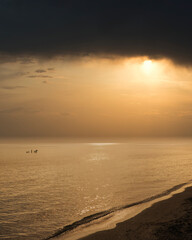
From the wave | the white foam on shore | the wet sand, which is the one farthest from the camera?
the wave

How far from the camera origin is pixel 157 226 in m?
16.6

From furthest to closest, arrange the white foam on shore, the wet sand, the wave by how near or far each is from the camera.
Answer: the wave
the white foam on shore
the wet sand

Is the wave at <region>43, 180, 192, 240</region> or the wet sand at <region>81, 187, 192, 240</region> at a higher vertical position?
the wet sand at <region>81, 187, 192, 240</region>

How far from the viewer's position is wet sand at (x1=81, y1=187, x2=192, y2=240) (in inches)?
587

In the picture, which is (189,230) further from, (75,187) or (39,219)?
(75,187)

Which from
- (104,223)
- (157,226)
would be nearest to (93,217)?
(104,223)

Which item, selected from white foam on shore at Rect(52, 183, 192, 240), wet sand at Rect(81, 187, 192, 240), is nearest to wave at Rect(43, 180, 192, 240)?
white foam on shore at Rect(52, 183, 192, 240)

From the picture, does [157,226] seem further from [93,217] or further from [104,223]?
[93,217]

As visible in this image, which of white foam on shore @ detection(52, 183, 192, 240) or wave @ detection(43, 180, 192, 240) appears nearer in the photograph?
white foam on shore @ detection(52, 183, 192, 240)

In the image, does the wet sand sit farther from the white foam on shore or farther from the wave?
the wave

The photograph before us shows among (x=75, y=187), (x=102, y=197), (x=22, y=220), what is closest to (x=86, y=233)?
(x=22, y=220)

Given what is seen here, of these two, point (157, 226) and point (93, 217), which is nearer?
point (157, 226)

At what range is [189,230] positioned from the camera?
50.3 feet

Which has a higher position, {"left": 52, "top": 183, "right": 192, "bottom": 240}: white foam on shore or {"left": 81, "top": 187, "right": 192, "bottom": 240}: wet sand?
{"left": 81, "top": 187, "right": 192, "bottom": 240}: wet sand
